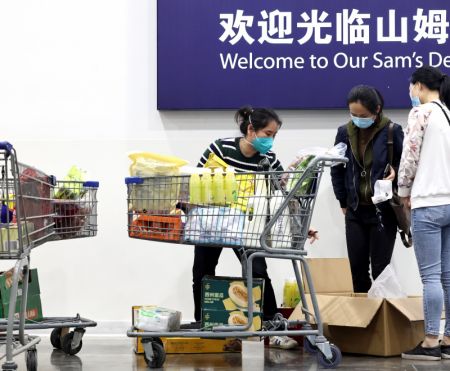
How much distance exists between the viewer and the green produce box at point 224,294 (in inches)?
173

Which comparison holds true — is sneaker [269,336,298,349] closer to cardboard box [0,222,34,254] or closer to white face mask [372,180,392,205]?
white face mask [372,180,392,205]

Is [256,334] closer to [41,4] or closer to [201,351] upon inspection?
[201,351]

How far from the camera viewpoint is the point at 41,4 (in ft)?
19.3

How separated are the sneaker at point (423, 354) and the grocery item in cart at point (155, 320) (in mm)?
1273

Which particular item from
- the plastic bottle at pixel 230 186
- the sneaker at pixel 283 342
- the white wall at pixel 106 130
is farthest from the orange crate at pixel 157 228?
the white wall at pixel 106 130

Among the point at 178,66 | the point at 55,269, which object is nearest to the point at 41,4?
the point at 178,66

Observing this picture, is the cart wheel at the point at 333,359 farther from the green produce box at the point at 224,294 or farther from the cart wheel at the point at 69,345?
the cart wheel at the point at 69,345

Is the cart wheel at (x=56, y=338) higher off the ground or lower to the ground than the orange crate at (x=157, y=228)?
lower

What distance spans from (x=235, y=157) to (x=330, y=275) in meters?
1.03

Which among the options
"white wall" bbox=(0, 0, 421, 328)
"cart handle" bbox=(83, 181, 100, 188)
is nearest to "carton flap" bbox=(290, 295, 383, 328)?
"white wall" bbox=(0, 0, 421, 328)

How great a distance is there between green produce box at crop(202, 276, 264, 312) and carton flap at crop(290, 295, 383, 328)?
510 millimetres

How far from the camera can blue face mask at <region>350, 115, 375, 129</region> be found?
494 centimetres

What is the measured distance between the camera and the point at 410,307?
466 cm

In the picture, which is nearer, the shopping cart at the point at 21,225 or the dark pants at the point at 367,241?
the shopping cart at the point at 21,225
